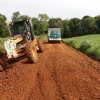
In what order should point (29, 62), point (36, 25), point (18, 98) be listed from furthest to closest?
1. point (36, 25)
2. point (29, 62)
3. point (18, 98)

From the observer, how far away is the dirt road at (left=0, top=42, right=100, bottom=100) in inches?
414

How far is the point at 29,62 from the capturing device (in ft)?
53.4

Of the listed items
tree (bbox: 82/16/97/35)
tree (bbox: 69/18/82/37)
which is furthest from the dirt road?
tree (bbox: 69/18/82/37)

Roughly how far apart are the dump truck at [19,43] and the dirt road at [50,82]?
71 centimetres

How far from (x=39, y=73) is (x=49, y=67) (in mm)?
1440

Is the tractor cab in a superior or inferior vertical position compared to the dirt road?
superior

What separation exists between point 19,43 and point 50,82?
616 cm

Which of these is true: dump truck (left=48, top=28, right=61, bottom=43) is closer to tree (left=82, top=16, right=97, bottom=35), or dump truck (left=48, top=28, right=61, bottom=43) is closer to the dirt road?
the dirt road

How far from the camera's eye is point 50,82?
12.0 meters

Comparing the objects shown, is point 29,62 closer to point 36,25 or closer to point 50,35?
point 50,35

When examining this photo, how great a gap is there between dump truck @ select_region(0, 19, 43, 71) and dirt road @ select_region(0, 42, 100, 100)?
2.32 ft

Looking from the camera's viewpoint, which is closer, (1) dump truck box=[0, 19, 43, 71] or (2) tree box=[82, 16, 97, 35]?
(1) dump truck box=[0, 19, 43, 71]

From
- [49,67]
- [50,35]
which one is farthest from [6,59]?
[50,35]

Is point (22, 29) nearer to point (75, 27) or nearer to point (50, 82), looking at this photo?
point (50, 82)
